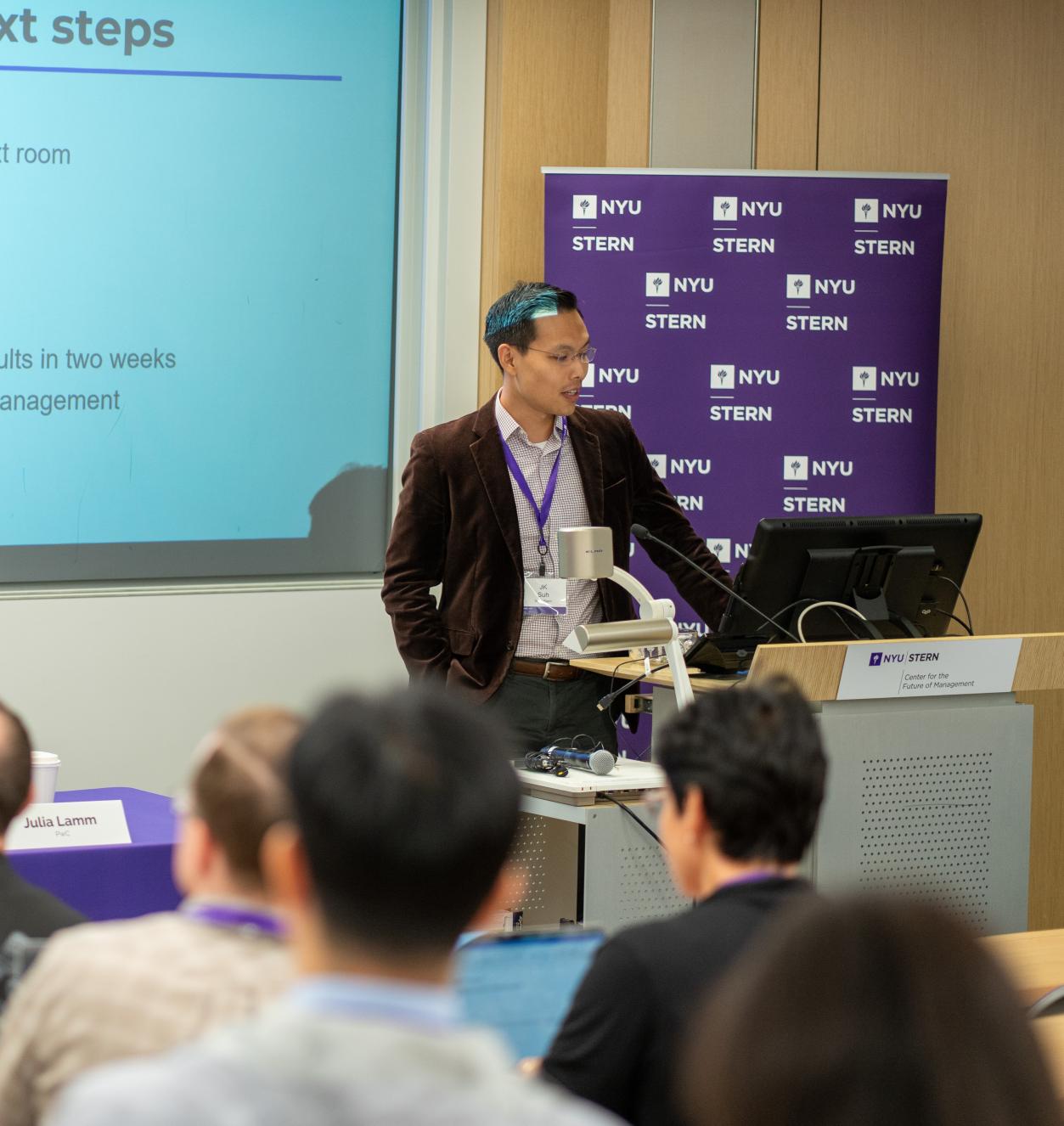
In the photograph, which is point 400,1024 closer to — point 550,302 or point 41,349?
point 550,302

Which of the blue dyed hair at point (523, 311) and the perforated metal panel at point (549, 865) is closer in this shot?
the perforated metal panel at point (549, 865)

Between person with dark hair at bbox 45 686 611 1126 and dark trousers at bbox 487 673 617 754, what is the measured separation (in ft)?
9.64

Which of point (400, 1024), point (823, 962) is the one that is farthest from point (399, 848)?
point (823, 962)

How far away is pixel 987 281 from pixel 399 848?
4888 millimetres

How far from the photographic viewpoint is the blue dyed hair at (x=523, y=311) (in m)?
3.98

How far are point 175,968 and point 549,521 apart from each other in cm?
282

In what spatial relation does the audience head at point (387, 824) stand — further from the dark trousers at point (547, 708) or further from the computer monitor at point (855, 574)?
the dark trousers at point (547, 708)

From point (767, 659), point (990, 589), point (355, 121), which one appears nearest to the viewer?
point (767, 659)

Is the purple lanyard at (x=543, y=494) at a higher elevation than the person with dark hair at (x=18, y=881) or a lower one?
higher

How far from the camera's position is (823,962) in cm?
77

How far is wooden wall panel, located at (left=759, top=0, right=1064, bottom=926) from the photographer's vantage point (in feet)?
17.2

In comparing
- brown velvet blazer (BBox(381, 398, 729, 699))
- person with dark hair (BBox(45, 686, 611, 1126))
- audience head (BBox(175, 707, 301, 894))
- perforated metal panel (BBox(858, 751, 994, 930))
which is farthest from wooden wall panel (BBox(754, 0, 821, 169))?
person with dark hair (BBox(45, 686, 611, 1126))

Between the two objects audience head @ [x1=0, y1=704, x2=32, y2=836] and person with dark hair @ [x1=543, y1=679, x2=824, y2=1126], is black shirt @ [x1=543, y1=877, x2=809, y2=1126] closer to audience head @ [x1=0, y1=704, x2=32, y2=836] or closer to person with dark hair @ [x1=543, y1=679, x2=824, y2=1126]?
person with dark hair @ [x1=543, y1=679, x2=824, y2=1126]

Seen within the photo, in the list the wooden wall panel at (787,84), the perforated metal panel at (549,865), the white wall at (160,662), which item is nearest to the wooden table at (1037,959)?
the perforated metal panel at (549,865)
